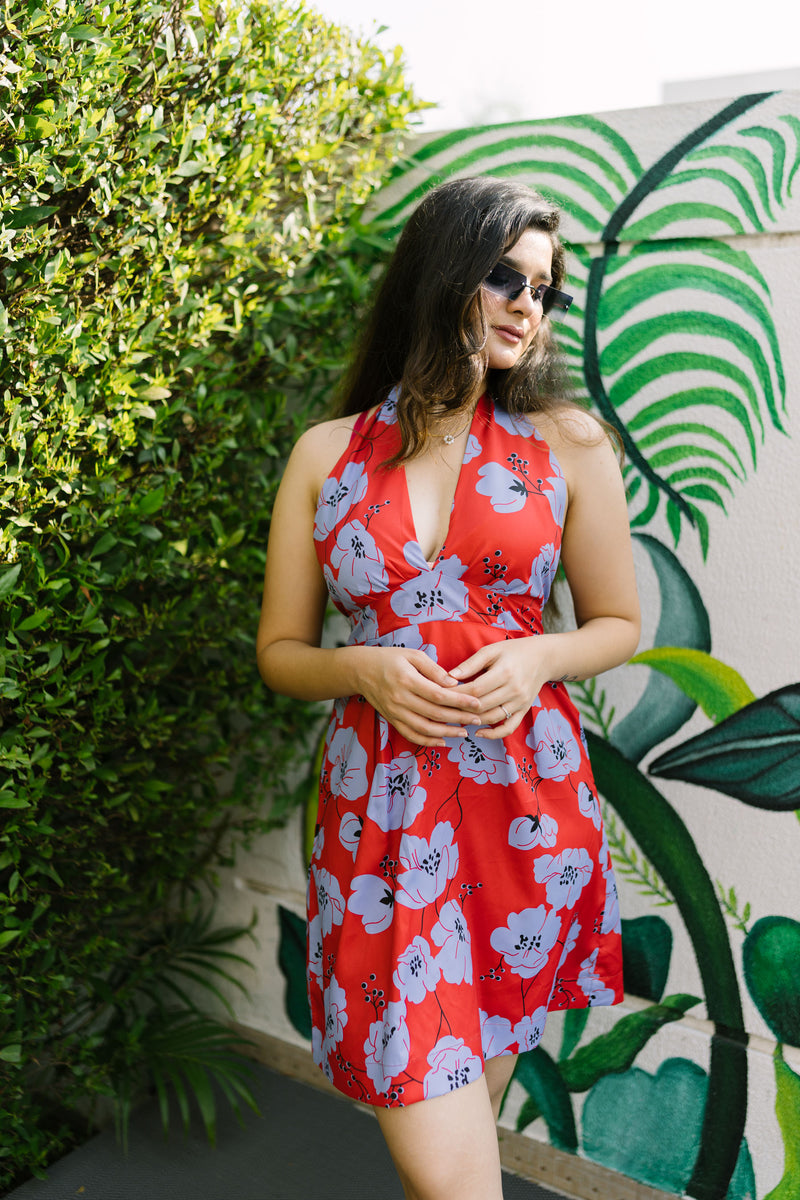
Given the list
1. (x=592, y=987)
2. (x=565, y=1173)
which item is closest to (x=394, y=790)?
(x=592, y=987)

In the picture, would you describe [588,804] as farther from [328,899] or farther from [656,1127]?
[656,1127]

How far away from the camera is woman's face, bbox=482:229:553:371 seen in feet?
4.96

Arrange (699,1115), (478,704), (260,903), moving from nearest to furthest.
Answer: (478,704), (699,1115), (260,903)

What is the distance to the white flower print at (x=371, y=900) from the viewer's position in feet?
4.66

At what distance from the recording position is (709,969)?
2.03 metres

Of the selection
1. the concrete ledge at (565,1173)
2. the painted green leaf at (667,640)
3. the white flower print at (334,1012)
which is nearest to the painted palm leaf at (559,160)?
the painted green leaf at (667,640)

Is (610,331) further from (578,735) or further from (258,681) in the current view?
(258,681)

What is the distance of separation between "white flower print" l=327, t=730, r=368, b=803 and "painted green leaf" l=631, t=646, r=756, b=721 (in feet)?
2.77

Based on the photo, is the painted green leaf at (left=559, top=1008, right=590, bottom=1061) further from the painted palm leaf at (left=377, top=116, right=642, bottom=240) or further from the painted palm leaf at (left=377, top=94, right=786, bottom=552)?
the painted palm leaf at (left=377, top=116, right=642, bottom=240)

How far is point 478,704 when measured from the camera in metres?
1.33

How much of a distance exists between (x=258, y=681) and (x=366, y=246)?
1202 mm

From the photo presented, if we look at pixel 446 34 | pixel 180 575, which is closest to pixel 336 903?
pixel 180 575

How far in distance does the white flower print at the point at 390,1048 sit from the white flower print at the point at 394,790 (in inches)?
10.8

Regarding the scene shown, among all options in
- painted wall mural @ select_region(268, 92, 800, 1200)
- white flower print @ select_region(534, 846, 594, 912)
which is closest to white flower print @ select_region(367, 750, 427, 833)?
white flower print @ select_region(534, 846, 594, 912)
